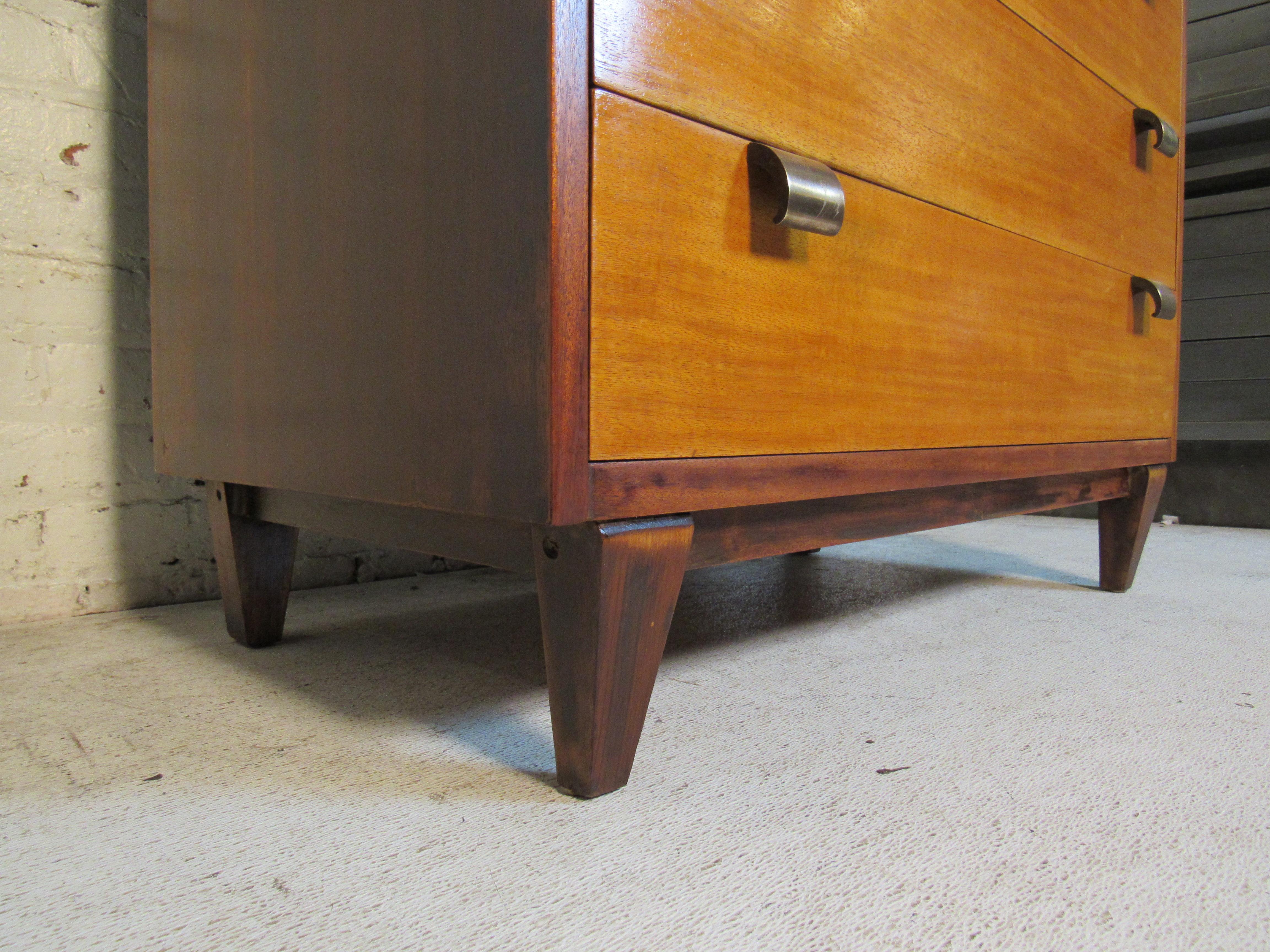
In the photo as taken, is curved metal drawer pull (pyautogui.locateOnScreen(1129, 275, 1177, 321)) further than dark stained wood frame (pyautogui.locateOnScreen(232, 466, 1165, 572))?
Yes

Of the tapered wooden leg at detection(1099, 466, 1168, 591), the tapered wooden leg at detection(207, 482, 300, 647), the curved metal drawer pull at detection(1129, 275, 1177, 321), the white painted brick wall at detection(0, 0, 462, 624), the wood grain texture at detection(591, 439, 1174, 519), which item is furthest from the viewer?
the tapered wooden leg at detection(1099, 466, 1168, 591)

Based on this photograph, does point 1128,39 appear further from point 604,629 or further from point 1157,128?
point 604,629

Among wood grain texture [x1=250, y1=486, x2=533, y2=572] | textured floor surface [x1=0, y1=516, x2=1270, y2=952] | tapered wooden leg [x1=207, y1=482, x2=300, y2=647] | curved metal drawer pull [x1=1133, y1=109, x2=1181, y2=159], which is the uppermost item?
curved metal drawer pull [x1=1133, y1=109, x2=1181, y2=159]

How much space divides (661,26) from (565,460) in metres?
0.30

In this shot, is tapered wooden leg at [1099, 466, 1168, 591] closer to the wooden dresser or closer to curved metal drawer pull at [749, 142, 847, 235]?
the wooden dresser

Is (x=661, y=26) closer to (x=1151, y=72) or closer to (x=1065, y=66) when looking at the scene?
(x=1065, y=66)

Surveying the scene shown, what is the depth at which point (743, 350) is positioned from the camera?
0.60m

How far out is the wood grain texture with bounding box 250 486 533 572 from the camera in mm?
615

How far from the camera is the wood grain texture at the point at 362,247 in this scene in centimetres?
51

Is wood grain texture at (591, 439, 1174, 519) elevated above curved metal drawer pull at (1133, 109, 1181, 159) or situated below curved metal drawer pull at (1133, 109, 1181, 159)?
below

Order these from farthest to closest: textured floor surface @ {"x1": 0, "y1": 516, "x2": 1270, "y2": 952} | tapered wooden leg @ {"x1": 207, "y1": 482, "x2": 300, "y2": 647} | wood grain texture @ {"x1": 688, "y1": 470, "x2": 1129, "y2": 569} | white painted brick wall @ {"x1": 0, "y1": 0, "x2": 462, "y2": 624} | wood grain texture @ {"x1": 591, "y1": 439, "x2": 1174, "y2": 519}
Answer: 1. white painted brick wall @ {"x1": 0, "y1": 0, "x2": 462, "y2": 624}
2. tapered wooden leg @ {"x1": 207, "y1": 482, "x2": 300, "y2": 647}
3. wood grain texture @ {"x1": 688, "y1": 470, "x2": 1129, "y2": 569}
4. wood grain texture @ {"x1": 591, "y1": 439, "x2": 1174, "y2": 519}
5. textured floor surface @ {"x1": 0, "y1": 516, "x2": 1270, "y2": 952}

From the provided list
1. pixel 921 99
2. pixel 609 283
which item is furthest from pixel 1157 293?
pixel 609 283

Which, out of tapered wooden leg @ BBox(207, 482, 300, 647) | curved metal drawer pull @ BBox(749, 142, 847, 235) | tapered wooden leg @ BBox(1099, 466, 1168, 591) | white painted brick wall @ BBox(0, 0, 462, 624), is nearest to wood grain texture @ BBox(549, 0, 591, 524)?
curved metal drawer pull @ BBox(749, 142, 847, 235)

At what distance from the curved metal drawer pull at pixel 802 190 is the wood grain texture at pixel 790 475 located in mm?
180
